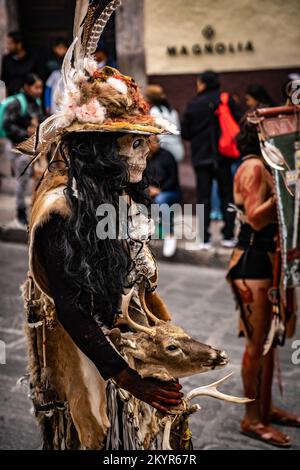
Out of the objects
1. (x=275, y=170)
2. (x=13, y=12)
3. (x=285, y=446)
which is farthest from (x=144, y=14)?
(x=285, y=446)

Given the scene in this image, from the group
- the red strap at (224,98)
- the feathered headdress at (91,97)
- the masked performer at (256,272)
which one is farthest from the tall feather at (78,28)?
the red strap at (224,98)

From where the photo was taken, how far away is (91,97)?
2381mm

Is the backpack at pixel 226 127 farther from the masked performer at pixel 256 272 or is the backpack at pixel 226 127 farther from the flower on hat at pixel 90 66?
the flower on hat at pixel 90 66

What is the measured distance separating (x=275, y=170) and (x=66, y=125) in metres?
1.62

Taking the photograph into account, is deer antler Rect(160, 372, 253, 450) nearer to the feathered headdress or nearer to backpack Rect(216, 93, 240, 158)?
the feathered headdress

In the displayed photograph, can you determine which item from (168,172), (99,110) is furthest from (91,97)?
(168,172)

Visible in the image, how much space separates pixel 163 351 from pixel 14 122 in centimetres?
574

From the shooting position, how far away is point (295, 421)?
13.6 ft

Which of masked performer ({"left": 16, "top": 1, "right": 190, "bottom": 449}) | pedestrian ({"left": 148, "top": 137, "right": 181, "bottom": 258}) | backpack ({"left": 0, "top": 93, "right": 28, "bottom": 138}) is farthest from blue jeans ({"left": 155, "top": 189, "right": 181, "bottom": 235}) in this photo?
masked performer ({"left": 16, "top": 1, "right": 190, "bottom": 449})

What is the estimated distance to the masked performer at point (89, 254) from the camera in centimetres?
231

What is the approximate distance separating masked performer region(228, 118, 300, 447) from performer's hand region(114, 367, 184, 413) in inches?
66.4

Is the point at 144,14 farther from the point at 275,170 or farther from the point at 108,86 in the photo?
the point at 108,86

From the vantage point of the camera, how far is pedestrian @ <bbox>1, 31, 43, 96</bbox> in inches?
354

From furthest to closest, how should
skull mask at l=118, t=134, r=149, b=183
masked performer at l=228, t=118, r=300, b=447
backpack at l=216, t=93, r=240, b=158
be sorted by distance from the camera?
1. backpack at l=216, t=93, r=240, b=158
2. masked performer at l=228, t=118, r=300, b=447
3. skull mask at l=118, t=134, r=149, b=183
